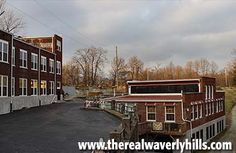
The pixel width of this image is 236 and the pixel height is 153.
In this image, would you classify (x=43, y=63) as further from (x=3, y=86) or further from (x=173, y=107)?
(x=173, y=107)

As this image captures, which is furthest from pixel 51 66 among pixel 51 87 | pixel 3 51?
pixel 3 51

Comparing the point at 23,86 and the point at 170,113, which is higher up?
the point at 23,86

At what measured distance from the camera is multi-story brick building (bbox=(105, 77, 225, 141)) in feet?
111

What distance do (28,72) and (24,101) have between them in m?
3.73

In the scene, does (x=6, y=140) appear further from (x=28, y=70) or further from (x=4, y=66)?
(x=28, y=70)

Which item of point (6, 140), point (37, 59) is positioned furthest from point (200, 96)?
point (6, 140)

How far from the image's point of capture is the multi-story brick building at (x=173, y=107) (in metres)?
33.8

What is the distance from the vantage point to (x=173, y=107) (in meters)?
34.8

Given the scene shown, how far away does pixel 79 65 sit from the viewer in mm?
88312

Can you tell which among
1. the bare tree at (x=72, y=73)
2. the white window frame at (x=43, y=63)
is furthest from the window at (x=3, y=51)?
the bare tree at (x=72, y=73)

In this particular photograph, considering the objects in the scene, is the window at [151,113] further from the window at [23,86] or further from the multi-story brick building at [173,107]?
the window at [23,86]

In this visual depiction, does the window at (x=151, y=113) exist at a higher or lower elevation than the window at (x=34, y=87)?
lower

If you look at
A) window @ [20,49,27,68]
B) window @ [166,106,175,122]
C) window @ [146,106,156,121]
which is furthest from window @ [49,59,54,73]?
window @ [166,106,175,122]

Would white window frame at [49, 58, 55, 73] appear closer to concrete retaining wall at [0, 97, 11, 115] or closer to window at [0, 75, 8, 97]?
window at [0, 75, 8, 97]
